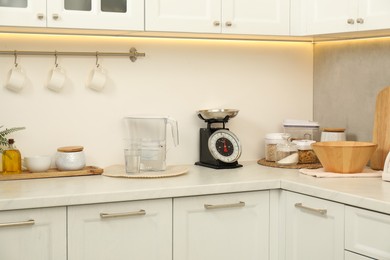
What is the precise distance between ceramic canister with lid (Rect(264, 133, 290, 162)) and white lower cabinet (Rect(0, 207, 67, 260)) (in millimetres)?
1300

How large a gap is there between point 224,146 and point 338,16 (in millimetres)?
865

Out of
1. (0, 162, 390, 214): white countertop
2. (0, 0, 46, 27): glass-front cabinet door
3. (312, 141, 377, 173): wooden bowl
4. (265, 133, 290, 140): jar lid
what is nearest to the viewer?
(0, 162, 390, 214): white countertop

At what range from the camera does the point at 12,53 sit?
2984mm

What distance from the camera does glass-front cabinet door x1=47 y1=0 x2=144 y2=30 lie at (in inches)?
108

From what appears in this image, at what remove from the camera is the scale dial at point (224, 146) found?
319 centimetres

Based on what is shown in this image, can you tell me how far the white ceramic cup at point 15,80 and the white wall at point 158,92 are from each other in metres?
0.03

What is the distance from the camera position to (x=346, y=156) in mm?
2881

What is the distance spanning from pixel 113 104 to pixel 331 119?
1.25 m

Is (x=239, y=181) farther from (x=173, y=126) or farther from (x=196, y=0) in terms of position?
(x=196, y=0)

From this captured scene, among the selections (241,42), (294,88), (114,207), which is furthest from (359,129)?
(114,207)

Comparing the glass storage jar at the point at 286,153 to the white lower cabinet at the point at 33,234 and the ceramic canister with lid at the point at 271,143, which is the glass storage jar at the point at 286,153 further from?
the white lower cabinet at the point at 33,234

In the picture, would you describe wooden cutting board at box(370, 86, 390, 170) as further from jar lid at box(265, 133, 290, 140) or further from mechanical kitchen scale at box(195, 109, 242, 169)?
mechanical kitchen scale at box(195, 109, 242, 169)

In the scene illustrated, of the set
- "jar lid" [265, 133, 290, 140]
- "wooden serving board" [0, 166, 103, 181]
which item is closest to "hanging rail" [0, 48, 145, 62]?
"wooden serving board" [0, 166, 103, 181]

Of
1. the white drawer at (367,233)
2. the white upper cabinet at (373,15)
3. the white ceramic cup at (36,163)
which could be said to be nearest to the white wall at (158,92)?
the white ceramic cup at (36,163)
